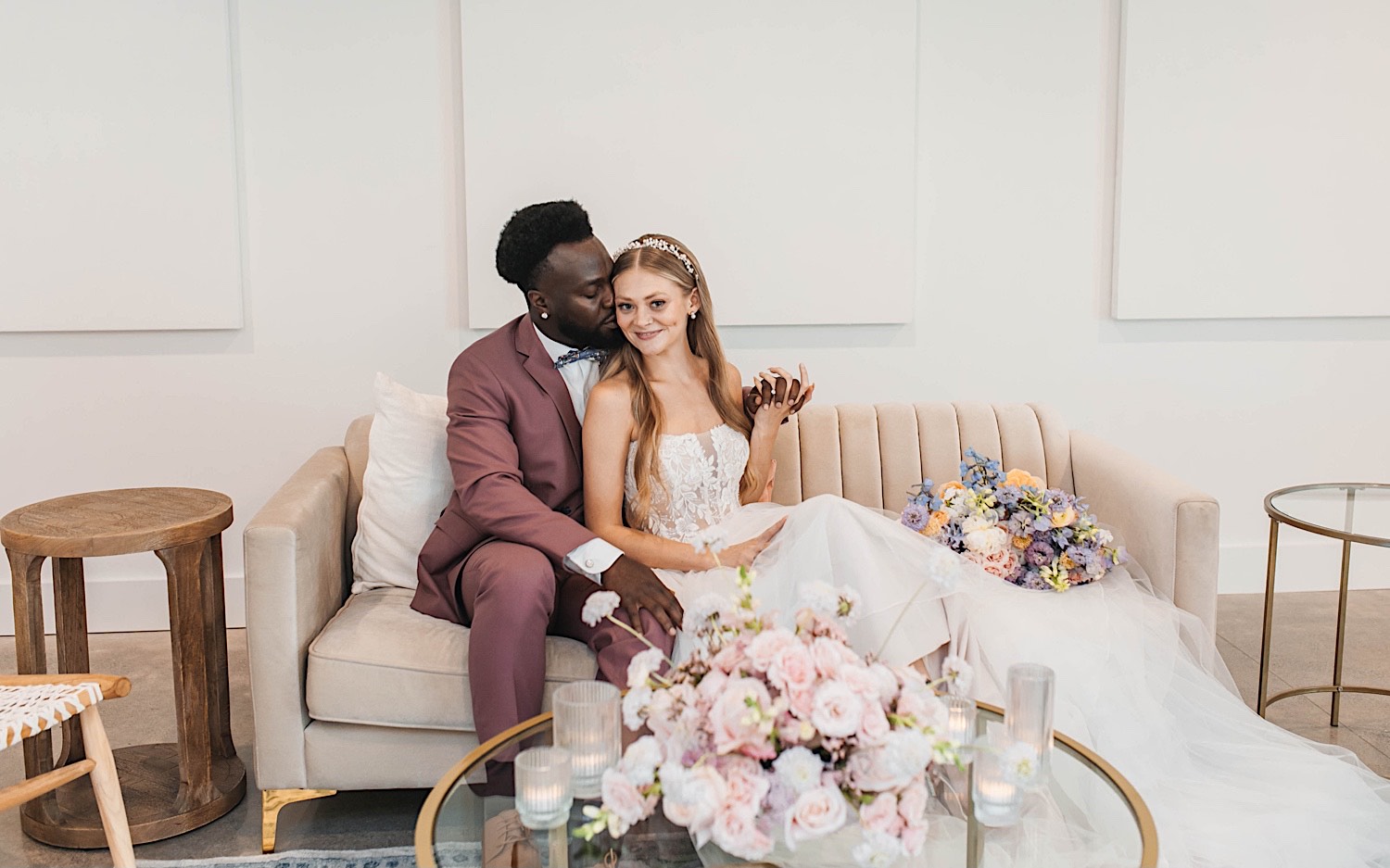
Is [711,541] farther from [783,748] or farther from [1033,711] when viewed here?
[1033,711]

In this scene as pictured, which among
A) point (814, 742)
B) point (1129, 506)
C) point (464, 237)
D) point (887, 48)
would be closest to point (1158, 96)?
point (887, 48)

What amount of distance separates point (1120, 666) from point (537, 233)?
1.60 meters

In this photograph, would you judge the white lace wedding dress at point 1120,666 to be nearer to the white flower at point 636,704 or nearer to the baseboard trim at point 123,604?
the white flower at point 636,704

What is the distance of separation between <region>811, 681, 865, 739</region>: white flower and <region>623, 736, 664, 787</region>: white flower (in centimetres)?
21

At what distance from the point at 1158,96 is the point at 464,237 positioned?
2.36 meters

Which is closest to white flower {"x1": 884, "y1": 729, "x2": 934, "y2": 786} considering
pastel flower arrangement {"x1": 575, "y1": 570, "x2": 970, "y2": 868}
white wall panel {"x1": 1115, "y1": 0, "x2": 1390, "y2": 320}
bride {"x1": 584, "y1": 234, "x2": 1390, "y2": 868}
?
pastel flower arrangement {"x1": 575, "y1": 570, "x2": 970, "y2": 868}

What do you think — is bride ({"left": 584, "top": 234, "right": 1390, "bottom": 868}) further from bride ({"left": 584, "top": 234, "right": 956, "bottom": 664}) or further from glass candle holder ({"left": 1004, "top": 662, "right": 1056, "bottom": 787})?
glass candle holder ({"left": 1004, "top": 662, "right": 1056, "bottom": 787})

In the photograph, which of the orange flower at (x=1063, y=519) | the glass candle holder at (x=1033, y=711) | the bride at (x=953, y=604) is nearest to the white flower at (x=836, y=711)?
the glass candle holder at (x=1033, y=711)

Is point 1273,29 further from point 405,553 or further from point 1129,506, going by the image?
point 405,553

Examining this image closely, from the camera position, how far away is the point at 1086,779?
5.46 ft

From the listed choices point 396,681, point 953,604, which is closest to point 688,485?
point 953,604

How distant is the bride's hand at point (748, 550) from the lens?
2564mm

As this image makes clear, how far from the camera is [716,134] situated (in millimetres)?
3734

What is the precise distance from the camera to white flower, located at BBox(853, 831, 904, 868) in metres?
1.39
